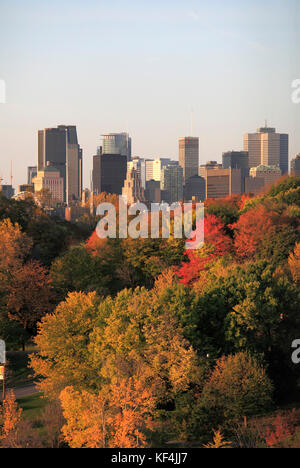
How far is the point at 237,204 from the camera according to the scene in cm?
9650

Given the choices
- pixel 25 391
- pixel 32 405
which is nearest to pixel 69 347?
pixel 32 405

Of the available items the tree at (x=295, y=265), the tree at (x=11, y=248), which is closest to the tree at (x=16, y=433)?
the tree at (x=295, y=265)

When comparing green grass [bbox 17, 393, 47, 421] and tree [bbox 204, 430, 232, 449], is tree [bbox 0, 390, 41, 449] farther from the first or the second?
tree [bbox 204, 430, 232, 449]

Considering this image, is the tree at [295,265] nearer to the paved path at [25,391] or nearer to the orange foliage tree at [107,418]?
the orange foliage tree at [107,418]

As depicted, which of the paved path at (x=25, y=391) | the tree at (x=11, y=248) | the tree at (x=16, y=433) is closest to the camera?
the tree at (x=16, y=433)

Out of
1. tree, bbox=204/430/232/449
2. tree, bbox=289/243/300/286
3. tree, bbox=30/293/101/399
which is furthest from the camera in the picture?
tree, bbox=289/243/300/286

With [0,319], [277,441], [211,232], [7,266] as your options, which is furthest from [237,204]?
[277,441]

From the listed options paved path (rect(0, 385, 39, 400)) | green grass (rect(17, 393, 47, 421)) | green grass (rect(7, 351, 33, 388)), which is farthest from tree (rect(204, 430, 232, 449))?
green grass (rect(7, 351, 33, 388))

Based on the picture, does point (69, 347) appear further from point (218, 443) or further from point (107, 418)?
point (218, 443)

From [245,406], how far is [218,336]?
7.04 m

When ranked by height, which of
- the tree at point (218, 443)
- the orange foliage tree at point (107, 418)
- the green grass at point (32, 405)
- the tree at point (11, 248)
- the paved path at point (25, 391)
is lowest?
the paved path at point (25, 391)

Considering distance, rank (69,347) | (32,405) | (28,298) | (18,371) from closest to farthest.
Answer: (32,405), (69,347), (18,371), (28,298)

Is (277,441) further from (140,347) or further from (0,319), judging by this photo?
(0,319)

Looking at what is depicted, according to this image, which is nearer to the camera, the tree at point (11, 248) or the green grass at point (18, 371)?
the green grass at point (18, 371)
